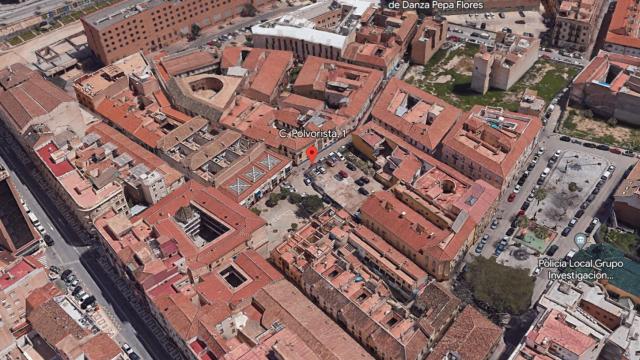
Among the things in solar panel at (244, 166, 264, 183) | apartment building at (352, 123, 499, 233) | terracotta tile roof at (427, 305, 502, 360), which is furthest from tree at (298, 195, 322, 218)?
terracotta tile roof at (427, 305, 502, 360)

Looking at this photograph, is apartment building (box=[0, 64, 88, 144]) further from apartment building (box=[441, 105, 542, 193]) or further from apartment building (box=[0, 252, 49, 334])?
apartment building (box=[441, 105, 542, 193])

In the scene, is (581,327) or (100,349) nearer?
(100,349)

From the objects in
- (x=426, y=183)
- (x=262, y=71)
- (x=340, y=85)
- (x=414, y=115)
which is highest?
(x=262, y=71)

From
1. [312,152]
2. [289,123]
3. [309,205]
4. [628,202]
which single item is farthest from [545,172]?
[289,123]

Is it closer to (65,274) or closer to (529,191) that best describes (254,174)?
(65,274)

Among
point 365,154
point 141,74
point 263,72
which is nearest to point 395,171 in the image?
point 365,154

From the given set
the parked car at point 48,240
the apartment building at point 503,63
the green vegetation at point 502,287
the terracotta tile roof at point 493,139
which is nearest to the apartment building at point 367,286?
the green vegetation at point 502,287
